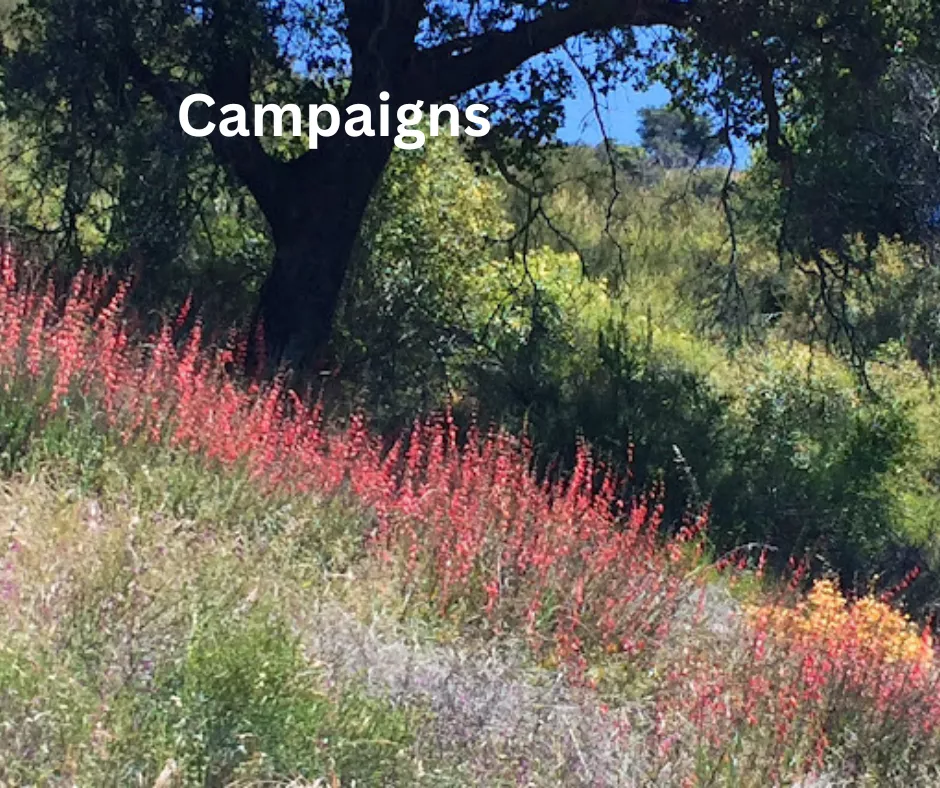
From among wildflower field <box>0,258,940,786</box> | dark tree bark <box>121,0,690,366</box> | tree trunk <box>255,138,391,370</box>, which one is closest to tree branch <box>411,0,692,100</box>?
dark tree bark <box>121,0,690,366</box>

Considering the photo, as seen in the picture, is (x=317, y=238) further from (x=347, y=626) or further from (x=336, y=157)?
(x=347, y=626)

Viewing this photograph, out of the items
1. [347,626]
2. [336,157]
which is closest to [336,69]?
[336,157]

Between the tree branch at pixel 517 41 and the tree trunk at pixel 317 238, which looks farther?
the tree trunk at pixel 317 238

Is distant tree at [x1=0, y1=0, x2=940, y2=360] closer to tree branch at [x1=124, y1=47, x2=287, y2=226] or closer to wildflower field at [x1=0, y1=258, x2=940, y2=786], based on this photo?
tree branch at [x1=124, y1=47, x2=287, y2=226]

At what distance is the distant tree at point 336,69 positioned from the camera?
804 cm

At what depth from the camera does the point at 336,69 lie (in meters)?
9.31

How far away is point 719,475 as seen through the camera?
898cm

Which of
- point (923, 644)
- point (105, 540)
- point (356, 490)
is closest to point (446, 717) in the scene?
point (105, 540)

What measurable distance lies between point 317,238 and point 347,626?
5.21 metres

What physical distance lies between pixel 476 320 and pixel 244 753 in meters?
8.07

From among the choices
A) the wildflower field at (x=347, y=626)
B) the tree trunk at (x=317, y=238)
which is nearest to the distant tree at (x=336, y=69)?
the tree trunk at (x=317, y=238)

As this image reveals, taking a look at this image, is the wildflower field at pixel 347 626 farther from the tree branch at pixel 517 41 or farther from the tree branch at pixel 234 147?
the tree branch at pixel 517 41

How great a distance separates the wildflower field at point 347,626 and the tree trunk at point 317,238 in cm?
291

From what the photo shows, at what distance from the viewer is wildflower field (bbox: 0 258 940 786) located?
121 inches
